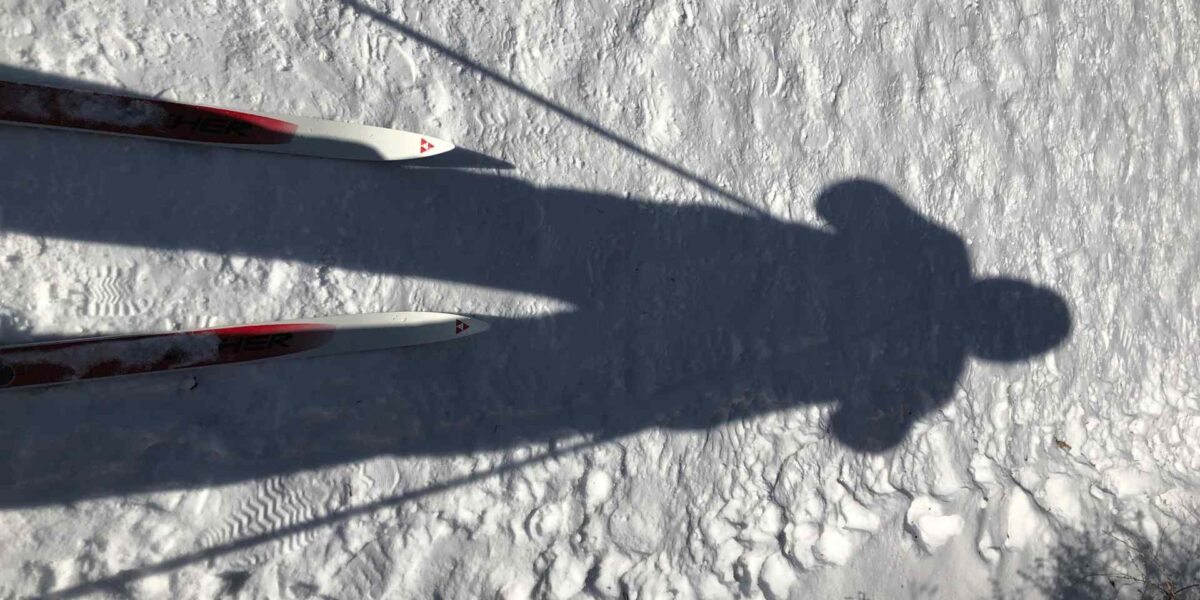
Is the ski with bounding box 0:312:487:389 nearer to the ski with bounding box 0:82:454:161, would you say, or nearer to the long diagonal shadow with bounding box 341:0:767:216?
the ski with bounding box 0:82:454:161

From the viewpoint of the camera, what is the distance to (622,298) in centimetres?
288

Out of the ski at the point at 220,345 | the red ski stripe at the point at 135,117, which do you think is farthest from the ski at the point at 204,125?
the ski at the point at 220,345

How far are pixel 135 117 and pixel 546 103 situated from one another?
1163 millimetres

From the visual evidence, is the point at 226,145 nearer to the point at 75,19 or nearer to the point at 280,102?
the point at 280,102

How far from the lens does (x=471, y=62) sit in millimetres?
2670

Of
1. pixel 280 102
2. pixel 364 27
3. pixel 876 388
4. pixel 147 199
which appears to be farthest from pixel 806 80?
pixel 147 199

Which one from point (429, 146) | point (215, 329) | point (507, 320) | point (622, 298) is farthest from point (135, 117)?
point (622, 298)

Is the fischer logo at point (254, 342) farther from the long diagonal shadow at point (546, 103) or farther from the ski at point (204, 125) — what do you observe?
the long diagonal shadow at point (546, 103)

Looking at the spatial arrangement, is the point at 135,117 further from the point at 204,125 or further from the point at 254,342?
the point at 254,342

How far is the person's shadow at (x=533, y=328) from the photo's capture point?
7.10 ft

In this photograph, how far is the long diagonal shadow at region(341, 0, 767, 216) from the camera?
8.36 feet

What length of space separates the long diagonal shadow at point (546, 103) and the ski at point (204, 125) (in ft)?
1.00

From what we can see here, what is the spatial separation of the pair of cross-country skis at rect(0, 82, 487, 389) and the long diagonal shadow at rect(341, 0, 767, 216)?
306 millimetres

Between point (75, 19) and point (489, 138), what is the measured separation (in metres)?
1.09
